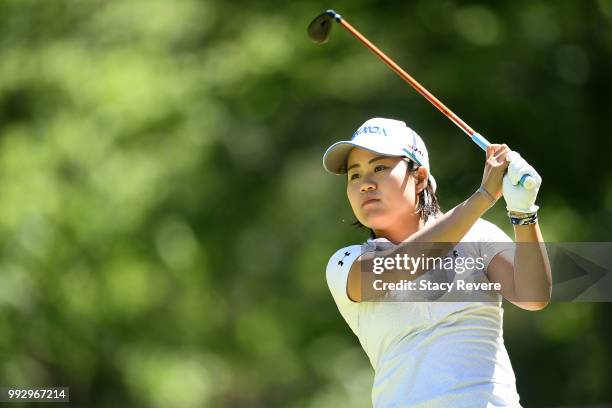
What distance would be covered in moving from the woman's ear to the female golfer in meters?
0.02

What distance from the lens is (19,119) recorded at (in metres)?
9.10

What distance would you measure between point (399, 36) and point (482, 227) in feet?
18.6

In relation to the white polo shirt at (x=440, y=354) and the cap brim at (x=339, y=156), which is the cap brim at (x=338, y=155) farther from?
the white polo shirt at (x=440, y=354)

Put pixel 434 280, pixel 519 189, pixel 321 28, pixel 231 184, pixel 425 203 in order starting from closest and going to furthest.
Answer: pixel 519 189 < pixel 434 280 < pixel 425 203 < pixel 321 28 < pixel 231 184

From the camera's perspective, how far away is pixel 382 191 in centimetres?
259

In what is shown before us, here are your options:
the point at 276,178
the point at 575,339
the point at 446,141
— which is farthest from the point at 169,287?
the point at 575,339

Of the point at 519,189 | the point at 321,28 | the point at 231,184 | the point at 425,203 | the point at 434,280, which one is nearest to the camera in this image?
the point at 519,189

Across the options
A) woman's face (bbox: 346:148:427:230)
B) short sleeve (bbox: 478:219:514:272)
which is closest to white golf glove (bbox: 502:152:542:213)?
short sleeve (bbox: 478:219:514:272)

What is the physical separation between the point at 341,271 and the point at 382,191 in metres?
0.21

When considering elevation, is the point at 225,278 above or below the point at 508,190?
above

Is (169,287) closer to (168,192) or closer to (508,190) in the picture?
(168,192)

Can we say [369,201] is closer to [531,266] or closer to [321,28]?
[531,266]

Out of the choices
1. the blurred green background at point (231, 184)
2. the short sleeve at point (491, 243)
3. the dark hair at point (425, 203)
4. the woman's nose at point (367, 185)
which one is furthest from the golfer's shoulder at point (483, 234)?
the blurred green background at point (231, 184)

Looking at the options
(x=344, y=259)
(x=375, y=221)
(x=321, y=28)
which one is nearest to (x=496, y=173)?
(x=375, y=221)
